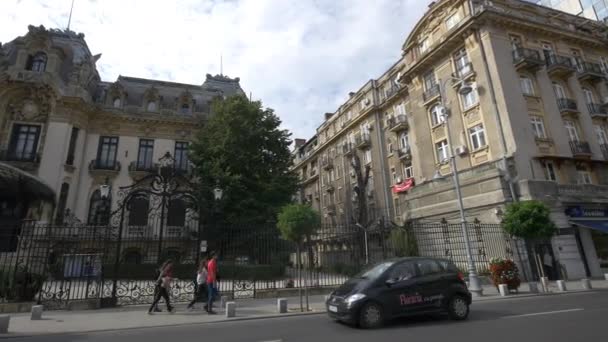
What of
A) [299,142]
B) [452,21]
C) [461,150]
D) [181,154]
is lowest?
[461,150]

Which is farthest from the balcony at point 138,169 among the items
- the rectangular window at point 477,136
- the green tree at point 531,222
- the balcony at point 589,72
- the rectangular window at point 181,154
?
the balcony at point 589,72

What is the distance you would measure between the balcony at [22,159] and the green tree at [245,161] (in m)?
12.4

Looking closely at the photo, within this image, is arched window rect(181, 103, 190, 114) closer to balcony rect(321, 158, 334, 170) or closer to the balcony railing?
the balcony railing

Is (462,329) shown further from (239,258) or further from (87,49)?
(87,49)

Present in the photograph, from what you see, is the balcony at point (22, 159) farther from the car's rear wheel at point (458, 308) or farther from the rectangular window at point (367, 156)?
the rectangular window at point (367, 156)

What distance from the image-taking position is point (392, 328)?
7461mm

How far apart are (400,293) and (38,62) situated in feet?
113

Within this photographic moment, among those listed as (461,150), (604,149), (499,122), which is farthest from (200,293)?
(604,149)

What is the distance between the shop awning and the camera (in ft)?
61.3

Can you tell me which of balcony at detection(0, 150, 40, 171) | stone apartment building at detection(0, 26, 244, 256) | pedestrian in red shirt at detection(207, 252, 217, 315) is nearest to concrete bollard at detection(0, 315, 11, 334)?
pedestrian in red shirt at detection(207, 252, 217, 315)

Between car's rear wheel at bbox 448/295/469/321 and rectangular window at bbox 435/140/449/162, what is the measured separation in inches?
720

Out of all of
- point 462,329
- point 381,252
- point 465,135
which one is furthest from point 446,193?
point 462,329

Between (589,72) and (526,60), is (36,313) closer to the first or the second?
(526,60)

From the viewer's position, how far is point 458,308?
8.23 metres
